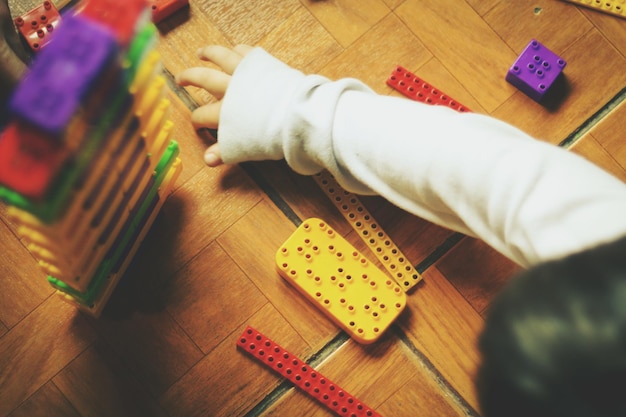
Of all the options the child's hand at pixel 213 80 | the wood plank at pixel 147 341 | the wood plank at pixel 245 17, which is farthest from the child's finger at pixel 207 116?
the wood plank at pixel 147 341

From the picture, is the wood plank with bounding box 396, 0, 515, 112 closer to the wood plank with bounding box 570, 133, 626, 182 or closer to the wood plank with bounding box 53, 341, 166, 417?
the wood plank with bounding box 570, 133, 626, 182

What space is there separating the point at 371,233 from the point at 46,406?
46cm

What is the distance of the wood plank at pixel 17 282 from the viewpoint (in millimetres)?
751

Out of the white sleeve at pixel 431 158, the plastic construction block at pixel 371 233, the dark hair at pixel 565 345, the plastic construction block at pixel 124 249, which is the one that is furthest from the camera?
the plastic construction block at pixel 371 233

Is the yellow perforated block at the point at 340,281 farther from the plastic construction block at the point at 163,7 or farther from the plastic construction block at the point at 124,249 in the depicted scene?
the plastic construction block at the point at 163,7

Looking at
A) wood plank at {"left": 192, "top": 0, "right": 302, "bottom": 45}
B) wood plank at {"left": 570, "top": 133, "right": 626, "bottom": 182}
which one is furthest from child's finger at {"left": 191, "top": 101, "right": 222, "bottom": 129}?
wood plank at {"left": 570, "top": 133, "right": 626, "bottom": 182}

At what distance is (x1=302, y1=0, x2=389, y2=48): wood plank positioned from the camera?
0.84 metres

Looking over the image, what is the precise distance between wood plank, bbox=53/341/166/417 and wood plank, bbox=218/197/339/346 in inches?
7.7

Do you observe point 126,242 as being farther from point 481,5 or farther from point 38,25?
point 481,5

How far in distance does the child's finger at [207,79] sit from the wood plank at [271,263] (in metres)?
0.16

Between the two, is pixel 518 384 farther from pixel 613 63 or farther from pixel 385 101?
pixel 613 63

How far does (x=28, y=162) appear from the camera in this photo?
0.44 m

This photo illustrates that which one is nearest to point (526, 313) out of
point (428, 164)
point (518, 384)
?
point (518, 384)

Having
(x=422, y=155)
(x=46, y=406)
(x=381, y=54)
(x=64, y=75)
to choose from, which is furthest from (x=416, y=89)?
(x=46, y=406)
